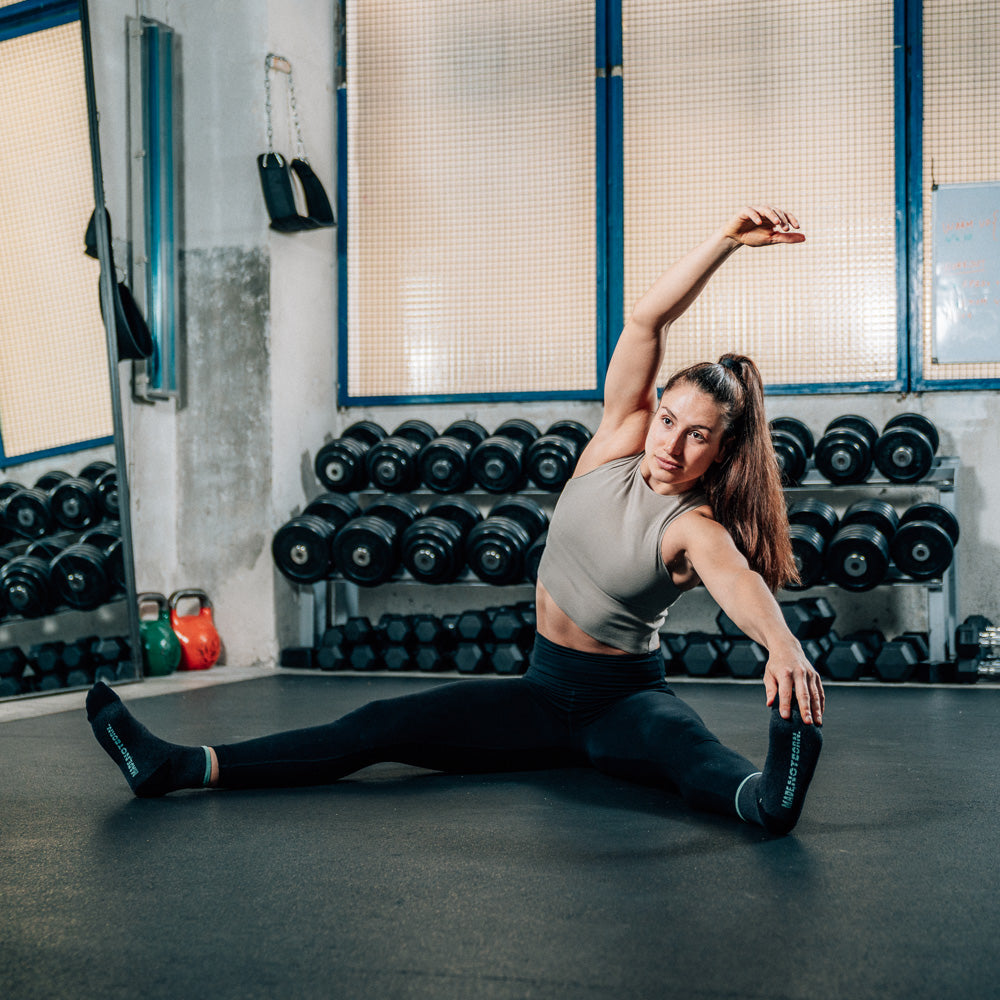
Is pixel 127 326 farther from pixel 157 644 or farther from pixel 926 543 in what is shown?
pixel 926 543

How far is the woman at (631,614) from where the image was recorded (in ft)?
6.16

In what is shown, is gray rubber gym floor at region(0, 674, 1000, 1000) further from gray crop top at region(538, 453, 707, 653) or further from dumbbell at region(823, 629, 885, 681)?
dumbbell at region(823, 629, 885, 681)

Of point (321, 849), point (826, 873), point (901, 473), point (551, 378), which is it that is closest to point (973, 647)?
point (901, 473)

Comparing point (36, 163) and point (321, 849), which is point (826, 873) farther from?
point (36, 163)

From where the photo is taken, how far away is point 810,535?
13.8ft

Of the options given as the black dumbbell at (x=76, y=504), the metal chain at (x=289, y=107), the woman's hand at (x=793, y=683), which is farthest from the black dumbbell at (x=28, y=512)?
the woman's hand at (x=793, y=683)

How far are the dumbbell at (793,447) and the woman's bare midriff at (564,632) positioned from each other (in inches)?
93.6

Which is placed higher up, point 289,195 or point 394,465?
point 289,195

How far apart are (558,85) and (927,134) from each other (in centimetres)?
172

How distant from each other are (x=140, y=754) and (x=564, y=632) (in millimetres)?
869

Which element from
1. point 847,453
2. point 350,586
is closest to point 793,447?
point 847,453

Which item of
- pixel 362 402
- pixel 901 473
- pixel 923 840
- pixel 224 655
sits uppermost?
pixel 362 402

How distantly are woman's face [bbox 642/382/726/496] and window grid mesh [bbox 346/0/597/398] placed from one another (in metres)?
3.22

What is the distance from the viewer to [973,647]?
4.12m
